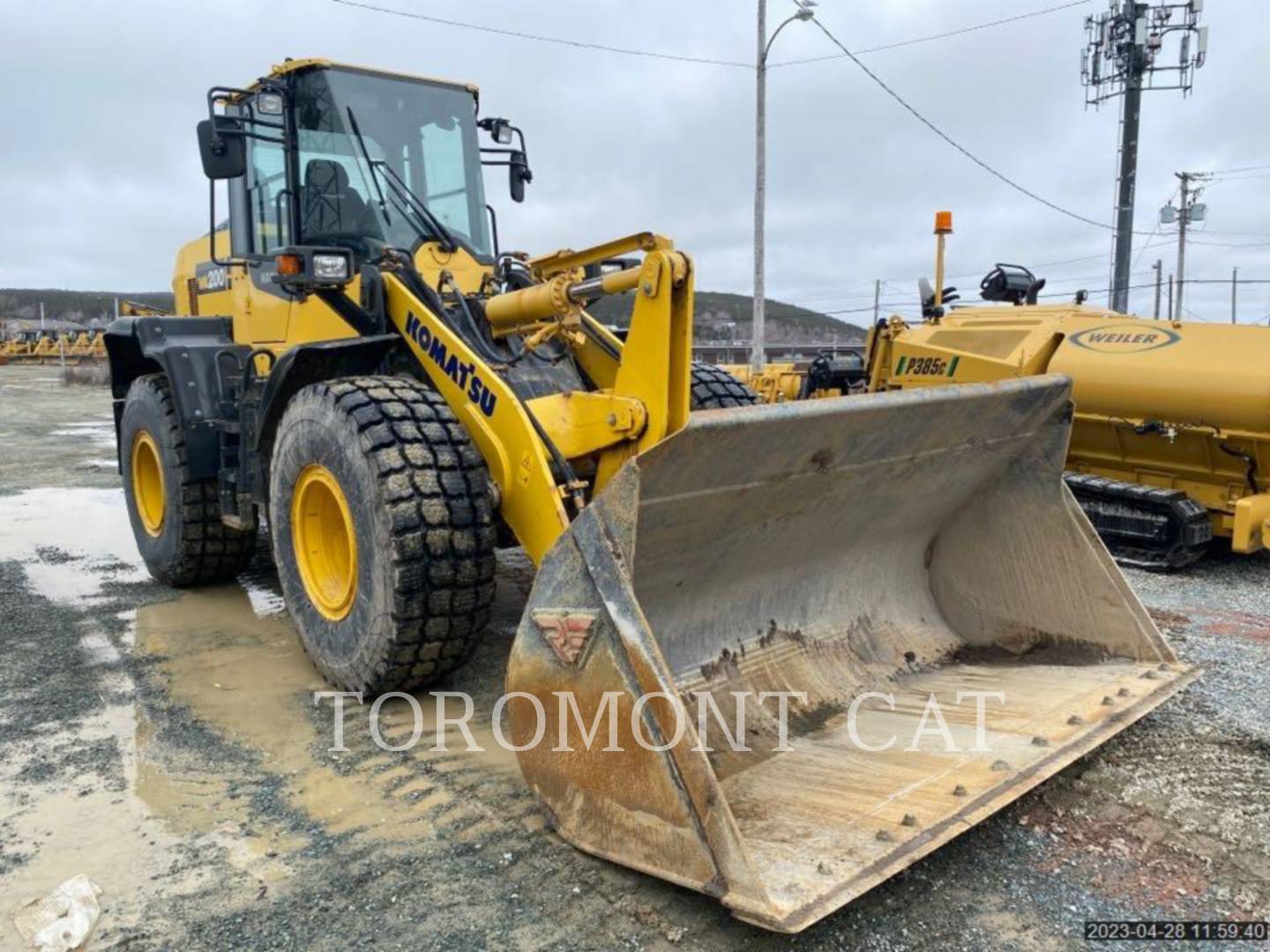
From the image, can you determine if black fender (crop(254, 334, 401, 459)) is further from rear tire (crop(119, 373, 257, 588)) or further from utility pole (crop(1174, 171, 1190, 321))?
utility pole (crop(1174, 171, 1190, 321))

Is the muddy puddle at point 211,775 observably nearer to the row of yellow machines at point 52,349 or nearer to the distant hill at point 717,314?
Result: the distant hill at point 717,314

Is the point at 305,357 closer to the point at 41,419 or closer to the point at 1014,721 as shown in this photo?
the point at 1014,721

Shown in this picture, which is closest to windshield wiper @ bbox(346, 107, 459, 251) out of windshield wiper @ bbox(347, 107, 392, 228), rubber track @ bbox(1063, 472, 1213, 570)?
windshield wiper @ bbox(347, 107, 392, 228)

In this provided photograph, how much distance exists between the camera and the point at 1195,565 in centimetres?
682

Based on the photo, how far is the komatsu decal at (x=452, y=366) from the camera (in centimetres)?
363

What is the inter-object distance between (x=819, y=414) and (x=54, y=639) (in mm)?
3836

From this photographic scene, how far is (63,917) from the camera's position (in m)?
2.51

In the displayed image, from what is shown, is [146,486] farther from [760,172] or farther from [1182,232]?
[1182,232]

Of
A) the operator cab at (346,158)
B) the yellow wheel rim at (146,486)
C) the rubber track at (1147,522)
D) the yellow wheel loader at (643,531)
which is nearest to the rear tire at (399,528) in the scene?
the yellow wheel loader at (643,531)

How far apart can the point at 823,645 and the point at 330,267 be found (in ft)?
7.93

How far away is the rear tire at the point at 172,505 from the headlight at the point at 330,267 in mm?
1712

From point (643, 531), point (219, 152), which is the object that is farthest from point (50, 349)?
point (643, 531)

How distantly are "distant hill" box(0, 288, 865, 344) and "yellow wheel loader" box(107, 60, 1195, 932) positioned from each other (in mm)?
14686

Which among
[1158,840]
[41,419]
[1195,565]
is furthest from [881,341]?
[41,419]
